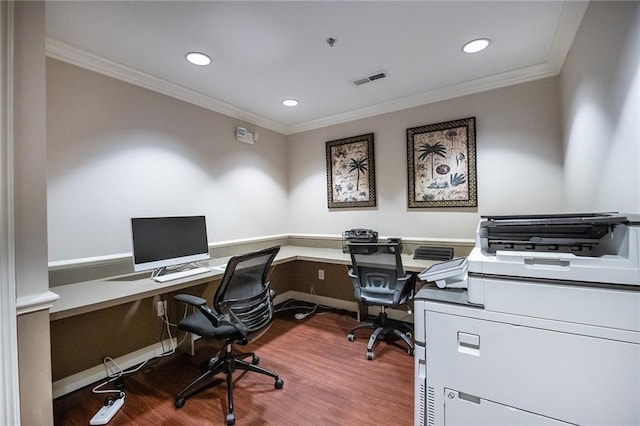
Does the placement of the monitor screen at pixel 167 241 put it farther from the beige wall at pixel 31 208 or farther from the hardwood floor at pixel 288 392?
the hardwood floor at pixel 288 392

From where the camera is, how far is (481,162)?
267 centimetres

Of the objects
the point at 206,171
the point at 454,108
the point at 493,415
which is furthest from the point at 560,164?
the point at 206,171

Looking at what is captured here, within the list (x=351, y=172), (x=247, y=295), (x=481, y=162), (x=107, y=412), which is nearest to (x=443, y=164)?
(x=481, y=162)

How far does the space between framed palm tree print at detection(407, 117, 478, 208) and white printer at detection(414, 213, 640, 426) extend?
153cm

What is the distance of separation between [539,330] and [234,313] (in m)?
1.59

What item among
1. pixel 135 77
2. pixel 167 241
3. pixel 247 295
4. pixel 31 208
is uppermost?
pixel 135 77

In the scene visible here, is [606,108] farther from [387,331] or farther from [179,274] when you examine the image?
[179,274]

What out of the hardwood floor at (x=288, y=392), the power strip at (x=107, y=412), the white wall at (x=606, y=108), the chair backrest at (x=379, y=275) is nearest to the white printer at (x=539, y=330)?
the white wall at (x=606, y=108)

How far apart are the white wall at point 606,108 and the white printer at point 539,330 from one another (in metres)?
0.42

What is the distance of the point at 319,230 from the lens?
12.0 ft

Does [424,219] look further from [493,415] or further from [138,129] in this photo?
[138,129]

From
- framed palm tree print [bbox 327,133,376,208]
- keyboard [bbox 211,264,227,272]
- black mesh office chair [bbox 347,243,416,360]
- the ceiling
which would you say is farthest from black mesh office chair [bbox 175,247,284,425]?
framed palm tree print [bbox 327,133,376,208]

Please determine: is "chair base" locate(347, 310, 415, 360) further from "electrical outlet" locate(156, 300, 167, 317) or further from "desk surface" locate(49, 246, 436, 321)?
"electrical outlet" locate(156, 300, 167, 317)

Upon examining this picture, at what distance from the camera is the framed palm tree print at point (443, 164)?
8.85 feet
